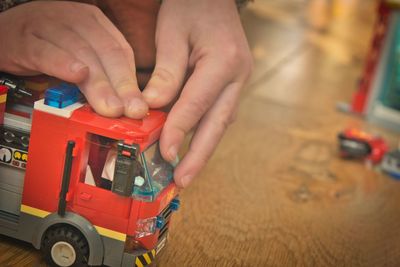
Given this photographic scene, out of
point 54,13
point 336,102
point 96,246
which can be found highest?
point 54,13

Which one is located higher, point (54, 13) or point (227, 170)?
point (54, 13)

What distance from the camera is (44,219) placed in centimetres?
53

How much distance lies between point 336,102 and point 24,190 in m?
1.02

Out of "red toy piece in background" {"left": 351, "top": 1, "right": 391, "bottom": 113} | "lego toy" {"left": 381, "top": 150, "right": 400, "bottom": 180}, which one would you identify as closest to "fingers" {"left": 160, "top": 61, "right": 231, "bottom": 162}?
"lego toy" {"left": 381, "top": 150, "right": 400, "bottom": 180}

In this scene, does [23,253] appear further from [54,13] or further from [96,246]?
[54,13]

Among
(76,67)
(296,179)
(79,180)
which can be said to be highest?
(76,67)

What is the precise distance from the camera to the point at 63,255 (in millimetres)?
528

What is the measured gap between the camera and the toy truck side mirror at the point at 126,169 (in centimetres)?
49

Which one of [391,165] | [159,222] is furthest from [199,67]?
[391,165]

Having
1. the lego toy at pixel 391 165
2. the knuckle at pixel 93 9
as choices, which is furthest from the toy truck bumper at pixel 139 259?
the lego toy at pixel 391 165

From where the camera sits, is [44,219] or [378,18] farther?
[378,18]

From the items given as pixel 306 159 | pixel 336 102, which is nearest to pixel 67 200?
pixel 306 159

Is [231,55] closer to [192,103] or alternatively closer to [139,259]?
[192,103]

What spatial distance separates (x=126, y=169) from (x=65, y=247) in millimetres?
93
